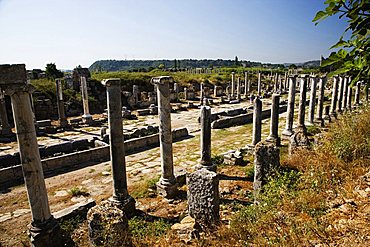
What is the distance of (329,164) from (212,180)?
2593 mm

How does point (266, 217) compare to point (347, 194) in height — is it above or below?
below

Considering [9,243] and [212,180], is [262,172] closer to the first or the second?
[212,180]

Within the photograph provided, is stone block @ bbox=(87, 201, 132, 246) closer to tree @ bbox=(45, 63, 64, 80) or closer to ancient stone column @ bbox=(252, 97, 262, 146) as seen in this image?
ancient stone column @ bbox=(252, 97, 262, 146)

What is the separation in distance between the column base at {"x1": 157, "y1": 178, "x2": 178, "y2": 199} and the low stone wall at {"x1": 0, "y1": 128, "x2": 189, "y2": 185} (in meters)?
4.34

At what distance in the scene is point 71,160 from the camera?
32.5 feet

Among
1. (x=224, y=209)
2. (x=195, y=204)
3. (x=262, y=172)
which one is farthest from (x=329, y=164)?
(x=195, y=204)

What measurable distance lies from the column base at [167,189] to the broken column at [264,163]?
220 cm

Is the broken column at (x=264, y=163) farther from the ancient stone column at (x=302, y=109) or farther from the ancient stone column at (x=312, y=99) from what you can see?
the ancient stone column at (x=312, y=99)

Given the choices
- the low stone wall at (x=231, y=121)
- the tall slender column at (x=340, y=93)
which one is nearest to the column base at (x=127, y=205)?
the low stone wall at (x=231, y=121)

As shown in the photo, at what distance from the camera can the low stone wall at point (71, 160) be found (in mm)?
8633

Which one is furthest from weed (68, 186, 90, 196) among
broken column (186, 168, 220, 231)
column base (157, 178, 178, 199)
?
broken column (186, 168, 220, 231)

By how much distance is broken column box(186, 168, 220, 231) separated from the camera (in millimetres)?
5016

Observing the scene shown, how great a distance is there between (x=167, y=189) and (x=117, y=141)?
1957mm

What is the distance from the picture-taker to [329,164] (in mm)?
5402
